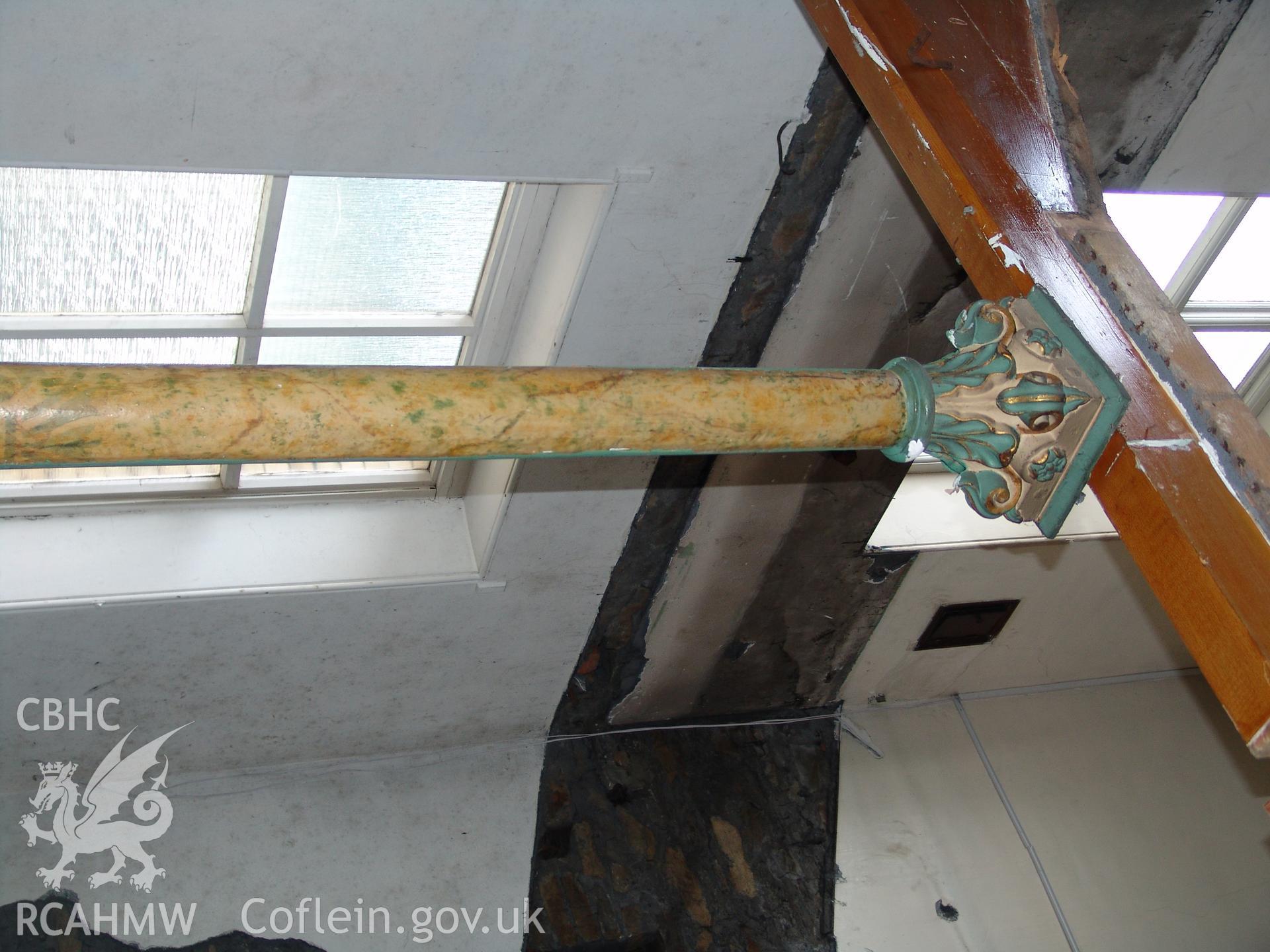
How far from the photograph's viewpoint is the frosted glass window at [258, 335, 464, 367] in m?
2.57

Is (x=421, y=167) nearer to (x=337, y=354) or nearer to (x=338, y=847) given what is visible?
(x=337, y=354)

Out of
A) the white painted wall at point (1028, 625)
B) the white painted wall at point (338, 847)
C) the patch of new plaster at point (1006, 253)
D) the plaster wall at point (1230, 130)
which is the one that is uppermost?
the plaster wall at point (1230, 130)

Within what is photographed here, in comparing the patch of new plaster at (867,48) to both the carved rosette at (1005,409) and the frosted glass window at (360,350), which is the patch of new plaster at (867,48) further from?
the frosted glass window at (360,350)

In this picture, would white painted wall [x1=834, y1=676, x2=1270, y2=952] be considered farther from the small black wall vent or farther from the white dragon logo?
the white dragon logo

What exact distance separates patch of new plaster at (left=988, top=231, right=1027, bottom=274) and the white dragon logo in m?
2.47

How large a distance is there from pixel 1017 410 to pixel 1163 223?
2647 mm

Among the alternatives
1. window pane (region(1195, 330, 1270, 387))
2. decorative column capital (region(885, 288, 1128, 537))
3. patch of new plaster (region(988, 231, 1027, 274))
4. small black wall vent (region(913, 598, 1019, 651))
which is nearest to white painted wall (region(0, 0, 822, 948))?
patch of new plaster (region(988, 231, 1027, 274))

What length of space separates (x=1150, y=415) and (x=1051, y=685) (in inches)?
125

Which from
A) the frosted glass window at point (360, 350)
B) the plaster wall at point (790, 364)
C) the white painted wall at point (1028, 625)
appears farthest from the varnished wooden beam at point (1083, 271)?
the white painted wall at point (1028, 625)

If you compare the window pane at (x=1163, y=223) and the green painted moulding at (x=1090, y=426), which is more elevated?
the window pane at (x=1163, y=223)

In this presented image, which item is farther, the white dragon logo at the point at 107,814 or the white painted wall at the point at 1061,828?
the white painted wall at the point at 1061,828

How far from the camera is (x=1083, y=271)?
4.59 ft

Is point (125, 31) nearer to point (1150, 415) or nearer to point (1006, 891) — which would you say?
point (1150, 415)

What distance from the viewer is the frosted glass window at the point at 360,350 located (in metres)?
2.57
